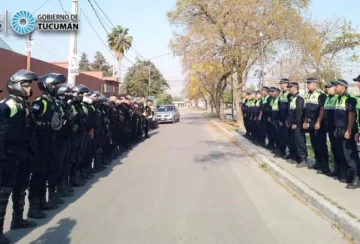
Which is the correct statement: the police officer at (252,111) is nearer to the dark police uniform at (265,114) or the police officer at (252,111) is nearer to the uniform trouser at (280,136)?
the dark police uniform at (265,114)

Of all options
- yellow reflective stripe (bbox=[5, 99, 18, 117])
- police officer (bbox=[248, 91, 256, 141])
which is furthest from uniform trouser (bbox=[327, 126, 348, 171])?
police officer (bbox=[248, 91, 256, 141])

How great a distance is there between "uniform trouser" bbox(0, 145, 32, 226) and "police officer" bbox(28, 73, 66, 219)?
509 mm

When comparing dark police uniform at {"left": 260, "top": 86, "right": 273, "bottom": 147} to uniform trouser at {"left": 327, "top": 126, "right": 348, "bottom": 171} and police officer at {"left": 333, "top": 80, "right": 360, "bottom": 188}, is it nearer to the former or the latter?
uniform trouser at {"left": 327, "top": 126, "right": 348, "bottom": 171}

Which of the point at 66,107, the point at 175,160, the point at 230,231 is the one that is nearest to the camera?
the point at 230,231

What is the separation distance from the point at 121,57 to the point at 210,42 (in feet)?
102

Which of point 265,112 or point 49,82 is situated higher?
point 49,82

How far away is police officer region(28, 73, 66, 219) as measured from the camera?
18.3 feet

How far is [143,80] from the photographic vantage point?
233 feet

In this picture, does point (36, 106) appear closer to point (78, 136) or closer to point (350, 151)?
point (78, 136)

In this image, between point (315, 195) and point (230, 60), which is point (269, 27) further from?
point (315, 195)

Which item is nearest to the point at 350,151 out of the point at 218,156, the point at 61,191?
the point at 61,191

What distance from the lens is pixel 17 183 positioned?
16.5 feet

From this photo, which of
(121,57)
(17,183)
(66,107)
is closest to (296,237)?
(17,183)

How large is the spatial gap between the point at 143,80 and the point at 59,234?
2638 inches
